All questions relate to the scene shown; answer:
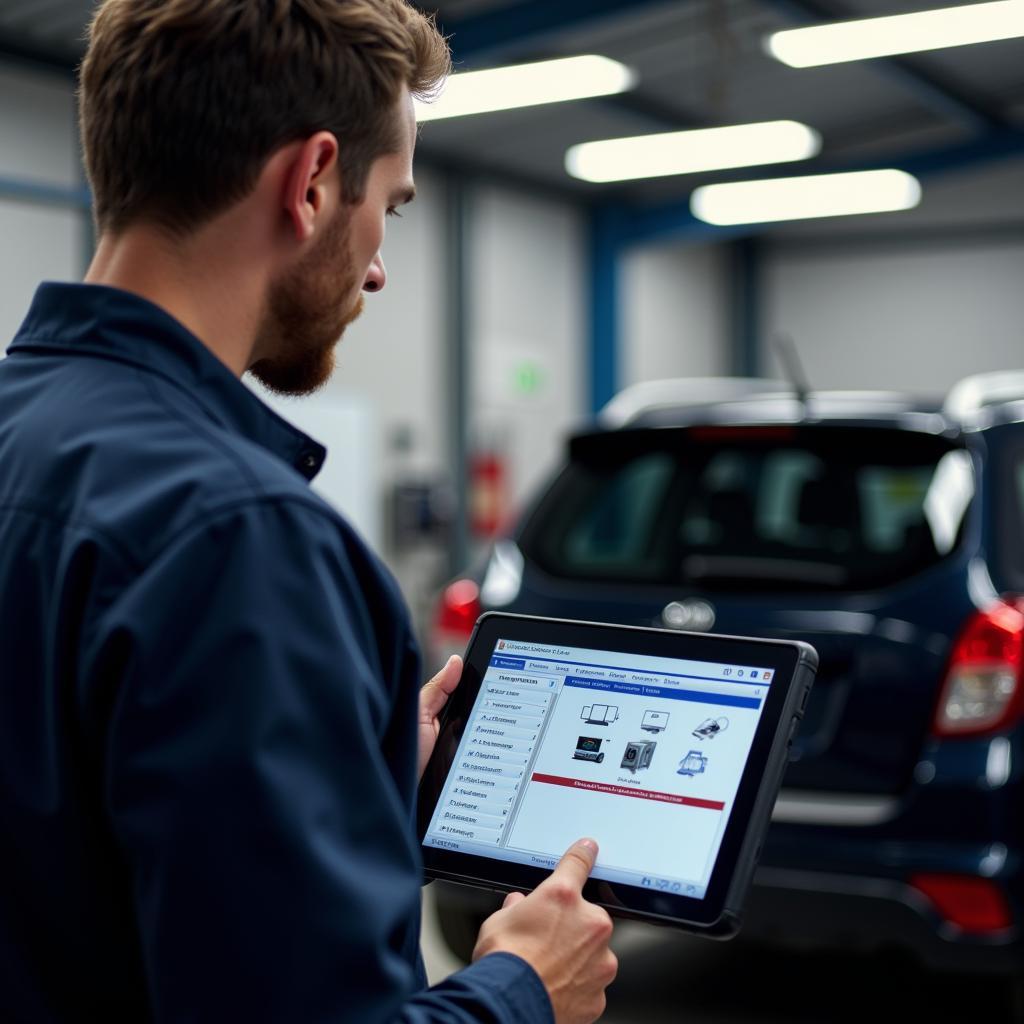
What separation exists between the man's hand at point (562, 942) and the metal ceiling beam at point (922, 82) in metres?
7.01

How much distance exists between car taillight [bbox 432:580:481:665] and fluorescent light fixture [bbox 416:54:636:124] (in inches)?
188

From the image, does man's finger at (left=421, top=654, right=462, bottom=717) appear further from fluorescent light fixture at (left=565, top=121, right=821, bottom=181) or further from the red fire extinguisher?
the red fire extinguisher

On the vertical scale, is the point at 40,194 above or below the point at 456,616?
above

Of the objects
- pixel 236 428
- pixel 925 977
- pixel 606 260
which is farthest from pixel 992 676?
pixel 606 260

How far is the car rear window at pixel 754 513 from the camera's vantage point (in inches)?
137

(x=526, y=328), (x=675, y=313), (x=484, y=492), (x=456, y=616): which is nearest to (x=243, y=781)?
(x=456, y=616)

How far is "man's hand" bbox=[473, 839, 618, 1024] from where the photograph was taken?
1.24 metres

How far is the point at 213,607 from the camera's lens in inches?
38.8

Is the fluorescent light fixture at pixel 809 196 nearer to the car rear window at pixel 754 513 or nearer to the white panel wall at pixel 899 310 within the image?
the white panel wall at pixel 899 310

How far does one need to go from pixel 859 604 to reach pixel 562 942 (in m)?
2.22

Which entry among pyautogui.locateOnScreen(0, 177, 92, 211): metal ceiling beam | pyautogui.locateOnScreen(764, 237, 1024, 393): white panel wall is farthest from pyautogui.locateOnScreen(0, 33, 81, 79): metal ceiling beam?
pyautogui.locateOnScreen(764, 237, 1024, 393): white panel wall

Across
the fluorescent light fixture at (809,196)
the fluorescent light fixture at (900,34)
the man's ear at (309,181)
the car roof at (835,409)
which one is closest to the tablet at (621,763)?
the man's ear at (309,181)

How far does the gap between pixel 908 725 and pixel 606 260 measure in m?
10.6

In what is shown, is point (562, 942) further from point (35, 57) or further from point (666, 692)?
point (35, 57)
